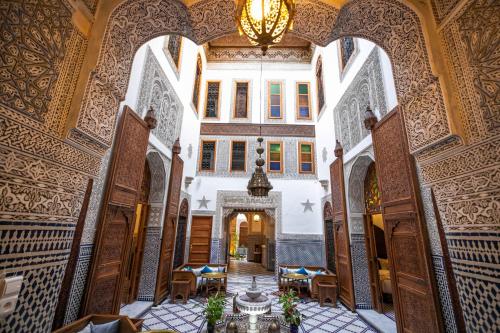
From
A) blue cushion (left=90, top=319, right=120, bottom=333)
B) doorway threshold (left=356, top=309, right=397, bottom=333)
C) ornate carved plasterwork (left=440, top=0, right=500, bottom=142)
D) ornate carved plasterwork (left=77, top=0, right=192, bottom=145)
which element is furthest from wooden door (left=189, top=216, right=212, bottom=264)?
ornate carved plasterwork (left=440, top=0, right=500, bottom=142)

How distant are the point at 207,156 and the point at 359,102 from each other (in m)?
4.02

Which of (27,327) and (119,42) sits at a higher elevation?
(119,42)

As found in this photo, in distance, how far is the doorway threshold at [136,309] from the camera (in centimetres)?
324

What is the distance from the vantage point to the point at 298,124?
6531 mm

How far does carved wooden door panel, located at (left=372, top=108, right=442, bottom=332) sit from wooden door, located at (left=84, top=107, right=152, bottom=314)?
283cm

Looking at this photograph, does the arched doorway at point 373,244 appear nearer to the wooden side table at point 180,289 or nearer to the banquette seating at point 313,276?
the banquette seating at point 313,276

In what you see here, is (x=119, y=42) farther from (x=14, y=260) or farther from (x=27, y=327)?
(x=27, y=327)

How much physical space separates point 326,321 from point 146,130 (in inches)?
144

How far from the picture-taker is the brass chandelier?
1.24m

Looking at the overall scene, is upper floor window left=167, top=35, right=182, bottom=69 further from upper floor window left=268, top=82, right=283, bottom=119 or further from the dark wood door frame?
the dark wood door frame

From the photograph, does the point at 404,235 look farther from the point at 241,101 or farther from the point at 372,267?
the point at 241,101

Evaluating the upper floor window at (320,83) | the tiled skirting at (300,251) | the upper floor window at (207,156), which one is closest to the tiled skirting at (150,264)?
the upper floor window at (207,156)

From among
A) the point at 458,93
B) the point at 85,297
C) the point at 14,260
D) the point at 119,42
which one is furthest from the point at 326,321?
the point at 119,42

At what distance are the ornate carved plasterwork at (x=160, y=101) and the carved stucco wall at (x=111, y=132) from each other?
1.33 m
